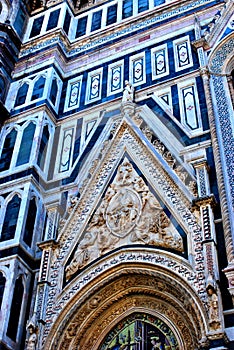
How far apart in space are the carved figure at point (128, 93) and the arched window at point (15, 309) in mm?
3943

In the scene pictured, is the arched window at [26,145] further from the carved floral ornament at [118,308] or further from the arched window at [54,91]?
the carved floral ornament at [118,308]

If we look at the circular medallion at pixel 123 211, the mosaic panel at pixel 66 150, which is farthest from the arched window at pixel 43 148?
the circular medallion at pixel 123 211

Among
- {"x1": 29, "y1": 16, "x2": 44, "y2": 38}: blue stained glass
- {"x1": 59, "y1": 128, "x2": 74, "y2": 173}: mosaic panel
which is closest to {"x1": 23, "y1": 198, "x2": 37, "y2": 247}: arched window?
{"x1": 59, "y1": 128, "x2": 74, "y2": 173}: mosaic panel

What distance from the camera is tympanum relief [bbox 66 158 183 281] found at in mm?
8680

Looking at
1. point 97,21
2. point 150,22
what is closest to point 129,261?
point 150,22

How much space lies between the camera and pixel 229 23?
37.3 ft

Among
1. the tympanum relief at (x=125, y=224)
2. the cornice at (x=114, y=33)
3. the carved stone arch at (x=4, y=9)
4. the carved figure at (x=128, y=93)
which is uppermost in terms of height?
the carved stone arch at (x=4, y=9)

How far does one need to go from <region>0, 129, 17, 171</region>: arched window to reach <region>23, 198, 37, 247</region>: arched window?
1230 millimetres

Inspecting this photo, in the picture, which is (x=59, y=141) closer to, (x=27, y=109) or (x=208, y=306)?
(x=27, y=109)

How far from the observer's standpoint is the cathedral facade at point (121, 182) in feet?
27.0

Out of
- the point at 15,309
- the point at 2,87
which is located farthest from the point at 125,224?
the point at 2,87

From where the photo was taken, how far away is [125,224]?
9.12m

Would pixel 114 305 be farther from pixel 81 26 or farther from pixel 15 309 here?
pixel 81 26

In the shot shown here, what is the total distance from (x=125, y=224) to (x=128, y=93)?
310cm
